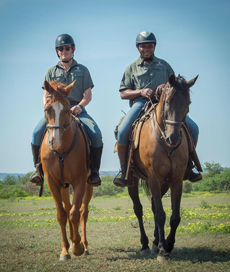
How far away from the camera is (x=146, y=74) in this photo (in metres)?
9.21

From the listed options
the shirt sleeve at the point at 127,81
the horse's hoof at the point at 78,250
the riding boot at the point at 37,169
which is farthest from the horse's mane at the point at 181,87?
the horse's hoof at the point at 78,250

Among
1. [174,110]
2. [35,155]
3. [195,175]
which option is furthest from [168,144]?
[35,155]

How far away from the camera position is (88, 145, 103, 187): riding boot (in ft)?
28.3

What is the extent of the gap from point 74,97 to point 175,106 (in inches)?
117

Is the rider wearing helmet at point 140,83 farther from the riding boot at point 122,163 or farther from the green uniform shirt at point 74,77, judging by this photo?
the green uniform shirt at point 74,77

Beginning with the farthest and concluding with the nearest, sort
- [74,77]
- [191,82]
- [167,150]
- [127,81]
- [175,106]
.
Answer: [127,81], [74,77], [167,150], [191,82], [175,106]

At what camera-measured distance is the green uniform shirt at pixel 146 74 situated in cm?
914

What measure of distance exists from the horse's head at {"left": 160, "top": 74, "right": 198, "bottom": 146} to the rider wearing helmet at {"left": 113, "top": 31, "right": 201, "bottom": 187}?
4.84ft

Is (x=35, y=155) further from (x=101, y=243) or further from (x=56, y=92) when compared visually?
(x=101, y=243)

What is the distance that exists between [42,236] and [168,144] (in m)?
5.57

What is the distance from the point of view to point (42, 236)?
36.7 ft

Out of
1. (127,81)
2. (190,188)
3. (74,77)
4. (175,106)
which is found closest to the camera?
(175,106)

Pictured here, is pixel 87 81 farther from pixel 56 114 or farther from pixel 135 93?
pixel 56 114

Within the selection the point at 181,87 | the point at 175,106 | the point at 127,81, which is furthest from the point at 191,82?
the point at 127,81
